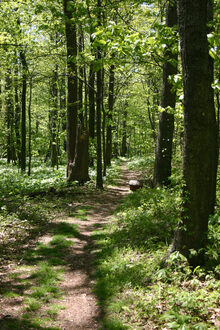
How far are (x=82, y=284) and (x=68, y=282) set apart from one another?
302 mm

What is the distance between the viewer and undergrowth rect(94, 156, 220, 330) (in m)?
3.71

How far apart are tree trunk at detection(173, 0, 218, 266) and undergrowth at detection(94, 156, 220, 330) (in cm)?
27

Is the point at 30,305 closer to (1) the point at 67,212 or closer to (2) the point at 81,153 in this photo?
(1) the point at 67,212

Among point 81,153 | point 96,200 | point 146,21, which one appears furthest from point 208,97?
point 146,21

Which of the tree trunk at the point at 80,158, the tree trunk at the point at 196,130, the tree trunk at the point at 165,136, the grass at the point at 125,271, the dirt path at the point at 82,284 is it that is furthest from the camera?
the tree trunk at the point at 80,158

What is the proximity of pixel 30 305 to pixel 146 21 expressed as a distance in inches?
696

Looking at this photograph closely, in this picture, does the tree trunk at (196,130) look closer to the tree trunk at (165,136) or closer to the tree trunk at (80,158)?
the tree trunk at (165,136)

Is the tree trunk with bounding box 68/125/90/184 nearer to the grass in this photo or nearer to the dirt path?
the dirt path

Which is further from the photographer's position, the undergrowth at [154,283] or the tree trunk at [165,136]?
the tree trunk at [165,136]

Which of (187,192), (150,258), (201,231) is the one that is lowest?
(150,258)

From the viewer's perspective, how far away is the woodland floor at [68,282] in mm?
4125

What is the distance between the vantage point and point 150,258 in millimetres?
5426

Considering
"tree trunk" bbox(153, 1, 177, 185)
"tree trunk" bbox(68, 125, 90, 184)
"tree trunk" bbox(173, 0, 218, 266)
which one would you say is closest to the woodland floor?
"tree trunk" bbox(173, 0, 218, 266)

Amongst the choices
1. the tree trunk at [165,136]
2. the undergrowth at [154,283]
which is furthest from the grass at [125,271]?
the tree trunk at [165,136]
